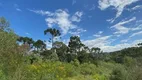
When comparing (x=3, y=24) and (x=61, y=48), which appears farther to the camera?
(x=61, y=48)

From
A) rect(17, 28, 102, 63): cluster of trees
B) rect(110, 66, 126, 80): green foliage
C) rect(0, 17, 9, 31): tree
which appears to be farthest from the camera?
rect(17, 28, 102, 63): cluster of trees

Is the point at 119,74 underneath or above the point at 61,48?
underneath

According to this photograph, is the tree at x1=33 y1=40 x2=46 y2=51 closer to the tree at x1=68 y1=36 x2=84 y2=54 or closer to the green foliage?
the tree at x1=68 y1=36 x2=84 y2=54

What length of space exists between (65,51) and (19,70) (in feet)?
148

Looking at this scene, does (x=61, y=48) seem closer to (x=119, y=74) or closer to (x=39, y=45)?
(x=39, y=45)

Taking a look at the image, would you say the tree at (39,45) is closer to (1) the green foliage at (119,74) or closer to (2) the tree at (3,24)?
(1) the green foliage at (119,74)

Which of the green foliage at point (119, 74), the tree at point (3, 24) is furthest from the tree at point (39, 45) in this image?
the tree at point (3, 24)

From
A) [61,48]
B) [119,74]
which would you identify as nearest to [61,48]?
[61,48]

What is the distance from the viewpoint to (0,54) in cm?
1127

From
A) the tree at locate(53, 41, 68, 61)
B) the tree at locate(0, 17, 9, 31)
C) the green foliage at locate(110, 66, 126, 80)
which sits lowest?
the green foliage at locate(110, 66, 126, 80)

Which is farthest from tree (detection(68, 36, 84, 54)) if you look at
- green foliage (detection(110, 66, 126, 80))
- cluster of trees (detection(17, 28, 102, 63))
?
green foliage (detection(110, 66, 126, 80))

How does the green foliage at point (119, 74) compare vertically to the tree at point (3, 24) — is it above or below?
below

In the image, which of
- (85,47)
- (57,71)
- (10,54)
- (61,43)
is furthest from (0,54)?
(85,47)

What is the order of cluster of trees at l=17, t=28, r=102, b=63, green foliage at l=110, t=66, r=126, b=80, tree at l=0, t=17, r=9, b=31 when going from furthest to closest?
cluster of trees at l=17, t=28, r=102, b=63, green foliage at l=110, t=66, r=126, b=80, tree at l=0, t=17, r=9, b=31
